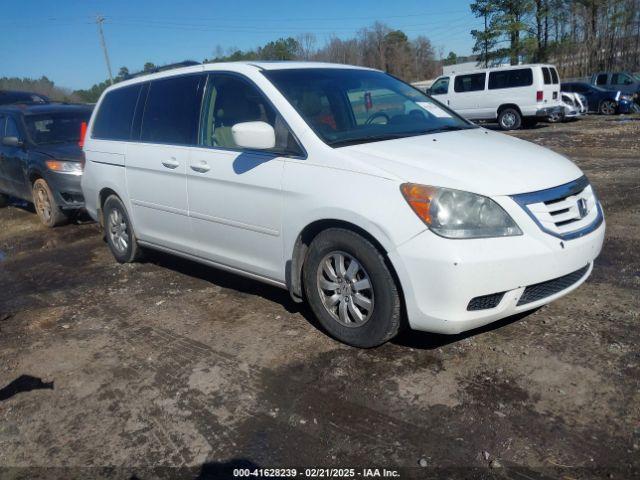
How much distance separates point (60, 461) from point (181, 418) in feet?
1.99

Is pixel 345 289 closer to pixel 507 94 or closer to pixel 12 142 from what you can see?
pixel 12 142

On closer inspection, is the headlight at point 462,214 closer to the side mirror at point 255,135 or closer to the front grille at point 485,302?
the front grille at point 485,302

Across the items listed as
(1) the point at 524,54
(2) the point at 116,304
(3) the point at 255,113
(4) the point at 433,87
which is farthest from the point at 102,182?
(1) the point at 524,54

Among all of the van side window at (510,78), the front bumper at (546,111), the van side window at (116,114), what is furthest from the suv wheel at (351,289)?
the van side window at (510,78)

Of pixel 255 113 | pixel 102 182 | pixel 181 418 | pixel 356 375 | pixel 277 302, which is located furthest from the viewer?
pixel 102 182

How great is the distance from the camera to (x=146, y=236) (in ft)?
17.2

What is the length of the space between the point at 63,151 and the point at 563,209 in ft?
22.8

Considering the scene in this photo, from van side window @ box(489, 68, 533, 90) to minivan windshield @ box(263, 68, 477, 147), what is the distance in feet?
50.6

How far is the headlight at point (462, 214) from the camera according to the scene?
3.01m

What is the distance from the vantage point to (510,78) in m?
18.9

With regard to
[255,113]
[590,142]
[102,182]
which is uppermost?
[255,113]

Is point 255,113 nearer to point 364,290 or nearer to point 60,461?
point 364,290

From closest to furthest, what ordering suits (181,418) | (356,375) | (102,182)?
(181,418), (356,375), (102,182)

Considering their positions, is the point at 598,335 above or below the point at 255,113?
below
